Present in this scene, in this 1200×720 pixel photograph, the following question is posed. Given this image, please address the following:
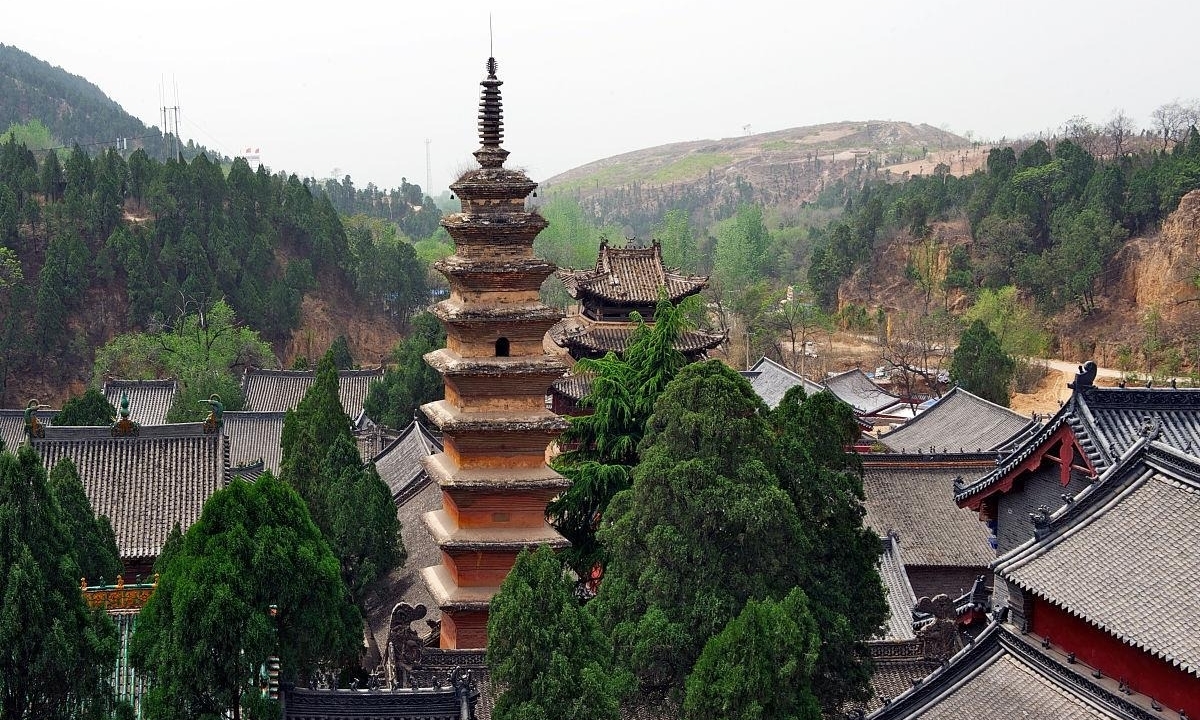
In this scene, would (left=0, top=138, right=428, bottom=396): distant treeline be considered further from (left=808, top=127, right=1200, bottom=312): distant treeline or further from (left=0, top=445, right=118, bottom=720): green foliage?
(left=0, top=445, right=118, bottom=720): green foliage

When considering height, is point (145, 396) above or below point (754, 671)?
above

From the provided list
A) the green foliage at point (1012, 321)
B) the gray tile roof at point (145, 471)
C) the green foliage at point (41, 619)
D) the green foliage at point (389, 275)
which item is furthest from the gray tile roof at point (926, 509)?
the green foliage at point (389, 275)

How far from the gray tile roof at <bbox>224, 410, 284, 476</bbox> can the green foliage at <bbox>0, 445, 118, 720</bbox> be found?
29117 mm

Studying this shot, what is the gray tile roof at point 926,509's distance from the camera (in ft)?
97.6

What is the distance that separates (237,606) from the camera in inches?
625

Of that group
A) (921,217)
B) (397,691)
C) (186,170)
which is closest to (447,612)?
(397,691)

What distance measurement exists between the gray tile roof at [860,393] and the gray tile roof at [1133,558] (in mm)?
42848

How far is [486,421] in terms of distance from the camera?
2244 cm

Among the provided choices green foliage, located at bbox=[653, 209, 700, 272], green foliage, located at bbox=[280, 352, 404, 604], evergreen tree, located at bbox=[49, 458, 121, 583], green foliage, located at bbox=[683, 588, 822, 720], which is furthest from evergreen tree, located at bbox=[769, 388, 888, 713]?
green foliage, located at bbox=[653, 209, 700, 272]

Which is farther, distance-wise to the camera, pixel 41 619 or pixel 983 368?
pixel 983 368

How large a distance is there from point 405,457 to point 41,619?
2325 centimetres

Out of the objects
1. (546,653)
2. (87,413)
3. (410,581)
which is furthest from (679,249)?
(546,653)

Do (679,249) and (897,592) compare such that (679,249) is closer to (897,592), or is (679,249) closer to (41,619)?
(897,592)

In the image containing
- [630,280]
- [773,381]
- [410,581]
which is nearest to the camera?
[410,581]
